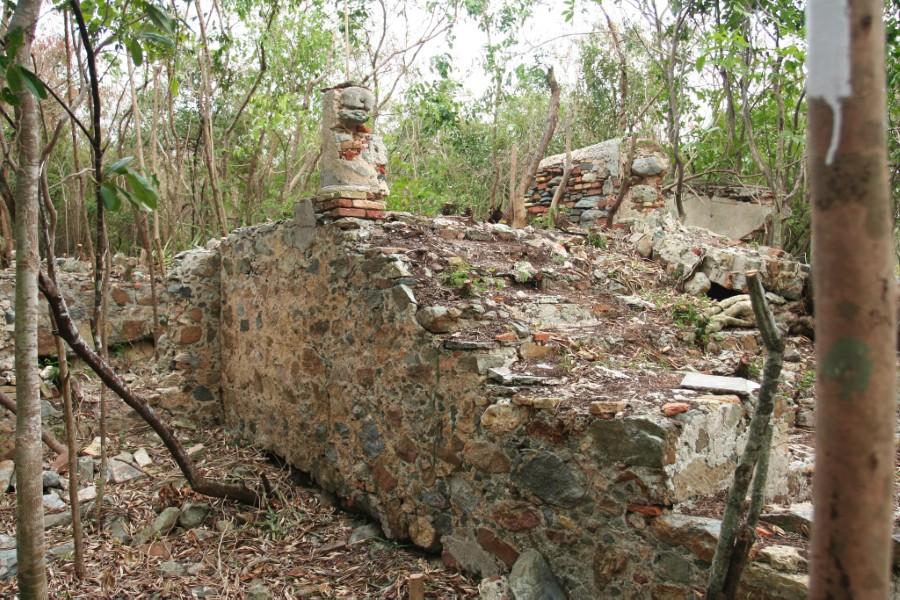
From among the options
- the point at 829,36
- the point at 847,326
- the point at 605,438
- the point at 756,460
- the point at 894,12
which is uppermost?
the point at 894,12

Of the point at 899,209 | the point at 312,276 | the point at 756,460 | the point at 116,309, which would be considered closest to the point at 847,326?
the point at 756,460

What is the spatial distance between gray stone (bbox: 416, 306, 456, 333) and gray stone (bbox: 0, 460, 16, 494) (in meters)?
3.40

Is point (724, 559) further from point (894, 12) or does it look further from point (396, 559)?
point (894, 12)

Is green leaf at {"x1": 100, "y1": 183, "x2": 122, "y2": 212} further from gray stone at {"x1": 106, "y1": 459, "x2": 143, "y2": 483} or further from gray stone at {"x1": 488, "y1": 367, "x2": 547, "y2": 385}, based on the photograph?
gray stone at {"x1": 106, "y1": 459, "x2": 143, "y2": 483}

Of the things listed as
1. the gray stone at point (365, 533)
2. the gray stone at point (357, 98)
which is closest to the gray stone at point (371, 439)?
the gray stone at point (365, 533)

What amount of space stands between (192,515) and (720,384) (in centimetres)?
351

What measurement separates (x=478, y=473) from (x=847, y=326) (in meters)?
3.08

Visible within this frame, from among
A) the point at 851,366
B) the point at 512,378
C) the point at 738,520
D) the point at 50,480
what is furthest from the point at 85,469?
the point at 851,366

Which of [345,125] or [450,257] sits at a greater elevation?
[345,125]

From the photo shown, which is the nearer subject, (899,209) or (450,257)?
(450,257)

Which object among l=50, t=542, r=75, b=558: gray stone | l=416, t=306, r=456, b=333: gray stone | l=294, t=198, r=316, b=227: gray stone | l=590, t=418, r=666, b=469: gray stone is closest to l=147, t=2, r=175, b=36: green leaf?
l=416, t=306, r=456, b=333: gray stone

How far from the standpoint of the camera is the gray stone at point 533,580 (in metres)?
3.18

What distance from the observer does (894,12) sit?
21.1 feet

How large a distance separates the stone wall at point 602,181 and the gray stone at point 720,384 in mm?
3972
